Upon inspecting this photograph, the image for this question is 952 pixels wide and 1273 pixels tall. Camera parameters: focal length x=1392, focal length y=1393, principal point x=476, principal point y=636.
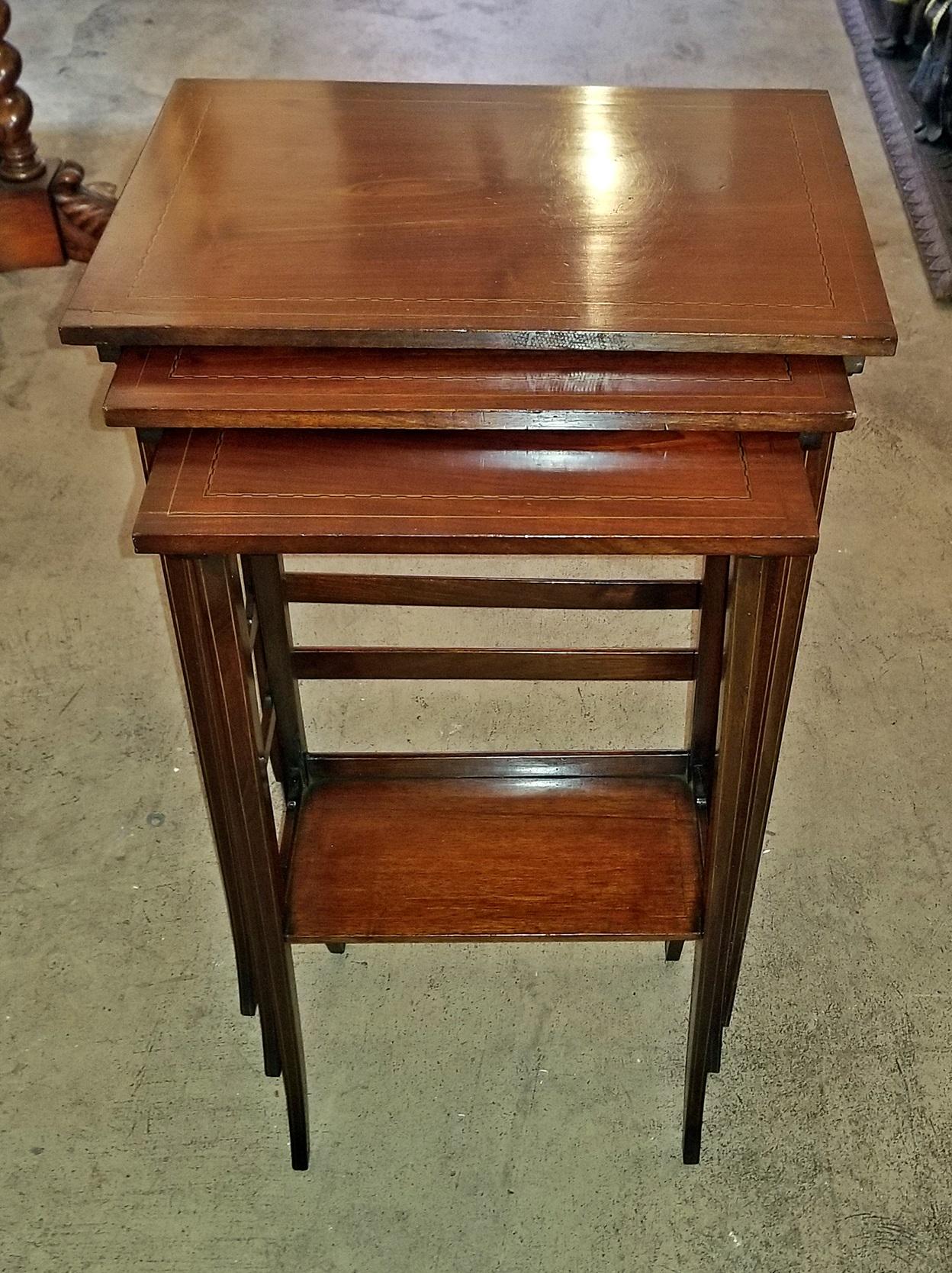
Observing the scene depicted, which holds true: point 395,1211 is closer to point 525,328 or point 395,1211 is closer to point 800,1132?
point 800,1132

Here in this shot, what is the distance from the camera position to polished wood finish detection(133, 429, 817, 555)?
0.96 metres

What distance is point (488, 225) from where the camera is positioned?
3.76ft

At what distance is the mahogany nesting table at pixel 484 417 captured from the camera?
100 centimetres

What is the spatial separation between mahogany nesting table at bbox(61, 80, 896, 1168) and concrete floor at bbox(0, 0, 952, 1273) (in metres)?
0.10

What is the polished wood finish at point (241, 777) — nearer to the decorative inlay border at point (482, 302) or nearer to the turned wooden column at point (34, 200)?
the decorative inlay border at point (482, 302)

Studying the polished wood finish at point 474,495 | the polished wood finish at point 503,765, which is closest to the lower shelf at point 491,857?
the polished wood finish at point 503,765

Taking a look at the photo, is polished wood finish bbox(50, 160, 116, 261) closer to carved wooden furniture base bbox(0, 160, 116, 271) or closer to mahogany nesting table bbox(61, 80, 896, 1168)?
carved wooden furniture base bbox(0, 160, 116, 271)

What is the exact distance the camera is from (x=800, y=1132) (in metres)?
1.48

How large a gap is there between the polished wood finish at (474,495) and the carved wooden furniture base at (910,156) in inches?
73.3

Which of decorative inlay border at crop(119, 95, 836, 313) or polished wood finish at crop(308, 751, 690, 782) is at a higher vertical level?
decorative inlay border at crop(119, 95, 836, 313)

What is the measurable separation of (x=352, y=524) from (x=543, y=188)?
1.34ft

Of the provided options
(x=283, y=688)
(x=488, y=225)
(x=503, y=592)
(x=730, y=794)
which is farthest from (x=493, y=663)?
(x=488, y=225)

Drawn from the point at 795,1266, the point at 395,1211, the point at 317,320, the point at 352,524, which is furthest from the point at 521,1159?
the point at 317,320

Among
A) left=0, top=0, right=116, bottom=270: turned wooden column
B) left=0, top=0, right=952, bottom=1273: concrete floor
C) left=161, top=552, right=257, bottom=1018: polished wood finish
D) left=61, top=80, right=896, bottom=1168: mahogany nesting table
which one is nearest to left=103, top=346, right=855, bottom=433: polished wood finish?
left=61, top=80, right=896, bottom=1168: mahogany nesting table
